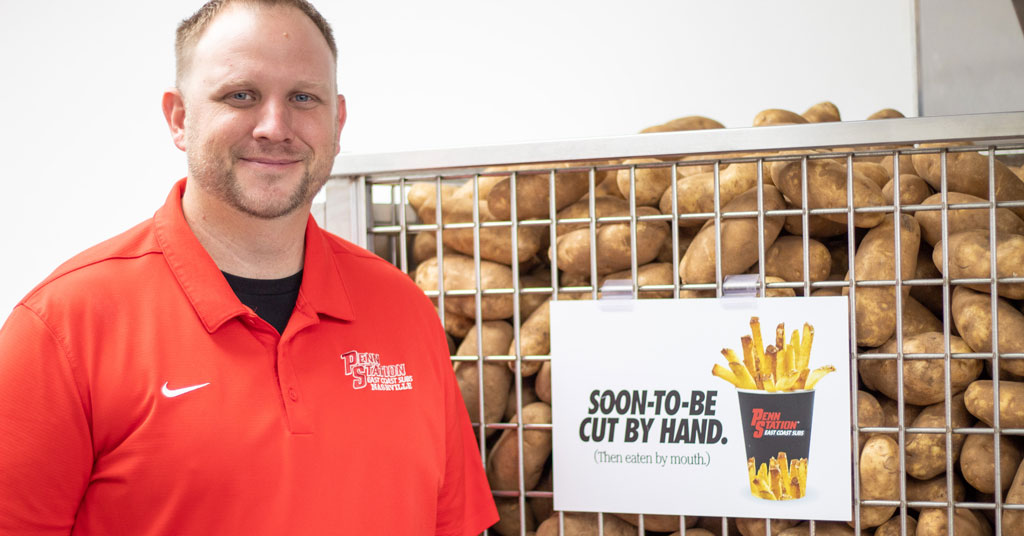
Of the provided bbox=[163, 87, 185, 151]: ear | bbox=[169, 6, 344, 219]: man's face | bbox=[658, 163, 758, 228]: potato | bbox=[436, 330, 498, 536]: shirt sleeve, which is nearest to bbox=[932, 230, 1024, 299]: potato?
bbox=[658, 163, 758, 228]: potato

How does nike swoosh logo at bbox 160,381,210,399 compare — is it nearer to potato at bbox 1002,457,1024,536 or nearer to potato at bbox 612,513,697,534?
potato at bbox 612,513,697,534

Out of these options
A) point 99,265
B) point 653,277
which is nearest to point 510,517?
point 653,277

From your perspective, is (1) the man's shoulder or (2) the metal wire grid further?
(2) the metal wire grid

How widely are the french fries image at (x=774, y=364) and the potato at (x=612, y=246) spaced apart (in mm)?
144

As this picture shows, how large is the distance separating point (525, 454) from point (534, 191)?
0.31m

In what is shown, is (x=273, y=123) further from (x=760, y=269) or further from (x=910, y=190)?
(x=910, y=190)

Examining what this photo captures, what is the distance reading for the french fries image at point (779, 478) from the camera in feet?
2.95

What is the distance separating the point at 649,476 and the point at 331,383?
1.19 ft

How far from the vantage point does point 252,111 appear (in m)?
0.77

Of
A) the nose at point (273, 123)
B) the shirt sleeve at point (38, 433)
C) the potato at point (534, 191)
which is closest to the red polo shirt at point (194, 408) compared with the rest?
the shirt sleeve at point (38, 433)

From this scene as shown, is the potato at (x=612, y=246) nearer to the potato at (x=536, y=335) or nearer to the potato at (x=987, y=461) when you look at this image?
the potato at (x=536, y=335)

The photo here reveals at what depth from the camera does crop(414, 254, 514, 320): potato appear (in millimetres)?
1013

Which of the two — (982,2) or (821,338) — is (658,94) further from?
(821,338)

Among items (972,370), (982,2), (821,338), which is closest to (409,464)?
(821,338)
